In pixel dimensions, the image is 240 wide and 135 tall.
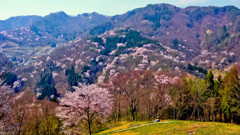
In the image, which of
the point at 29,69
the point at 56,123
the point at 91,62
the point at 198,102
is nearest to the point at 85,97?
the point at 56,123

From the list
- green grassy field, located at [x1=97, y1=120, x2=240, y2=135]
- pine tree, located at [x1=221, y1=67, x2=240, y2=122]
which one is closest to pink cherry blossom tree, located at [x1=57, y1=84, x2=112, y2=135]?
green grassy field, located at [x1=97, y1=120, x2=240, y2=135]

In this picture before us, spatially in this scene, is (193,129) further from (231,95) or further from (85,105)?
(231,95)

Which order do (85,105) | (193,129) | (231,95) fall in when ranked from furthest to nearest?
(231,95) → (85,105) → (193,129)

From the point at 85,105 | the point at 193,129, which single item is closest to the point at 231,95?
the point at 193,129

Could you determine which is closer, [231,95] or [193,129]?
[193,129]

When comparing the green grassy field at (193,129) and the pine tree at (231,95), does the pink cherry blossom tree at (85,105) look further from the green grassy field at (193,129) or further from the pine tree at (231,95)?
the pine tree at (231,95)

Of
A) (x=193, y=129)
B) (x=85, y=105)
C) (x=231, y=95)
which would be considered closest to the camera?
(x=193, y=129)

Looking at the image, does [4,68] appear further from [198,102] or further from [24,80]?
[24,80]

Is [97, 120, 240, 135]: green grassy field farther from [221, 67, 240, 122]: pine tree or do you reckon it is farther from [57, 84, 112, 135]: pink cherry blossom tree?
[221, 67, 240, 122]: pine tree

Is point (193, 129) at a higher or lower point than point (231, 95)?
lower

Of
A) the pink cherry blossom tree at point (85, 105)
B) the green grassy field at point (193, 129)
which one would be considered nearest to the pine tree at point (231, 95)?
the green grassy field at point (193, 129)

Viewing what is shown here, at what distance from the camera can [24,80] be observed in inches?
6526

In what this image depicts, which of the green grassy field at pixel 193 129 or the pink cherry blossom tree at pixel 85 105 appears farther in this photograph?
the pink cherry blossom tree at pixel 85 105

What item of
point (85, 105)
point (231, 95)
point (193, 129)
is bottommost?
point (193, 129)
